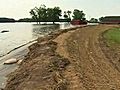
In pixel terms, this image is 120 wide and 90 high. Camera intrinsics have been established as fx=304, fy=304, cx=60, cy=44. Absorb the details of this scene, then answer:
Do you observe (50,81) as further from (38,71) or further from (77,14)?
(77,14)

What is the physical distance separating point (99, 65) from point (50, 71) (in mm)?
3044

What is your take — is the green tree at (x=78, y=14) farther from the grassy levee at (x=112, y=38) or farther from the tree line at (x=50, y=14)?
the grassy levee at (x=112, y=38)

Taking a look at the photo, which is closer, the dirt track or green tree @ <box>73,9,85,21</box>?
the dirt track

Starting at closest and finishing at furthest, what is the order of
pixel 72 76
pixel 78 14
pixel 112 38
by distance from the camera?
pixel 72 76, pixel 112 38, pixel 78 14

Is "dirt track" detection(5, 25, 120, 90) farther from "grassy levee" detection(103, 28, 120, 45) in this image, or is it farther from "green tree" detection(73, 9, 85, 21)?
"green tree" detection(73, 9, 85, 21)

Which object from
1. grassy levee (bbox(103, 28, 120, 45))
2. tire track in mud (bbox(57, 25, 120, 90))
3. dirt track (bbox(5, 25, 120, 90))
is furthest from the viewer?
grassy levee (bbox(103, 28, 120, 45))

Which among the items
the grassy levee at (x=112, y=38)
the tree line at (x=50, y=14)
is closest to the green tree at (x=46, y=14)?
the tree line at (x=50, y=14)

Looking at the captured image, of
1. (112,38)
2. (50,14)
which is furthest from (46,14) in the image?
(112,38)

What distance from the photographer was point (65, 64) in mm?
18047

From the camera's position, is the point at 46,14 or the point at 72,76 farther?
the point at 46,14

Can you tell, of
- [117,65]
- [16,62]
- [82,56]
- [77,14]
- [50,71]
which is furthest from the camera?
[77,14]

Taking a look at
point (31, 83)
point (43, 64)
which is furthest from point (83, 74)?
point (43, 64)

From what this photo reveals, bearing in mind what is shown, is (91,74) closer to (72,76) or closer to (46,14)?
(72,76)

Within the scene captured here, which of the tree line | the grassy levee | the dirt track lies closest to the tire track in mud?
the dirt track
